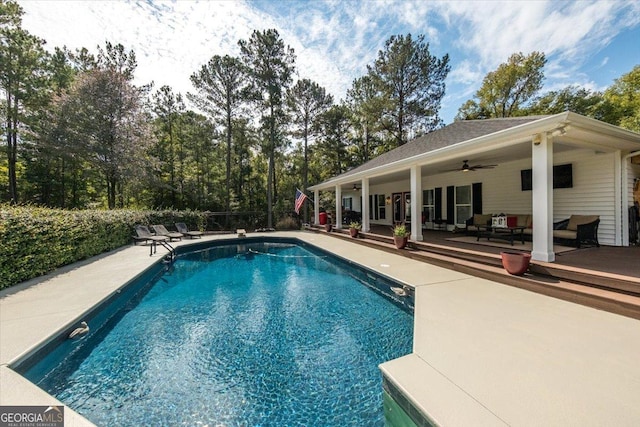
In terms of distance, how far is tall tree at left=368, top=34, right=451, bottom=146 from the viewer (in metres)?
15.9

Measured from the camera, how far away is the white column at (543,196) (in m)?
4.42

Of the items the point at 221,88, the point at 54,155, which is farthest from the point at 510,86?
the point at 54,155

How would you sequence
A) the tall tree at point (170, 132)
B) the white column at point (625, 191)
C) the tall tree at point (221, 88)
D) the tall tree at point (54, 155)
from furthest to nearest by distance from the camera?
the tall tree at point (170, 132)
the tall tree at point (221, 88)
the tall tree at point (54, 155)
the white column at point (625, 191)

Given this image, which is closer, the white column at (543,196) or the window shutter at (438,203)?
the white column at (543,196)

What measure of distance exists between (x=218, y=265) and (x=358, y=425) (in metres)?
7.42

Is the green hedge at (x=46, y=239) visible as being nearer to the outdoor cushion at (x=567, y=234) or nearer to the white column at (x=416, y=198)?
the white column at (x=416, y=198)

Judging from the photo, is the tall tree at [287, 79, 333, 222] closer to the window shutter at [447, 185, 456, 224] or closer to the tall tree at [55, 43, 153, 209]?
the tall tree at [55, 43, 153, 209]

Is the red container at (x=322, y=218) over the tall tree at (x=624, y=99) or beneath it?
beneath

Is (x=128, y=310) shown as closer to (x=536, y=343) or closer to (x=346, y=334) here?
(x=346, y=334)

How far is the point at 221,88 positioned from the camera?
16.6 m

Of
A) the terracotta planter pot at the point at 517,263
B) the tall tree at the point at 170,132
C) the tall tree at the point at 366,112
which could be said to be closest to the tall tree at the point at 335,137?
the tall tree at the point at 366,112

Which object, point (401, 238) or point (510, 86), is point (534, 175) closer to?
point (401, 238)

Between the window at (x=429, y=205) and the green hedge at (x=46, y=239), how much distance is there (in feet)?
41.3

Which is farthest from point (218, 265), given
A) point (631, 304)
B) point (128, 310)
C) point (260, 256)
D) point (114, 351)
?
point (631, 304)
